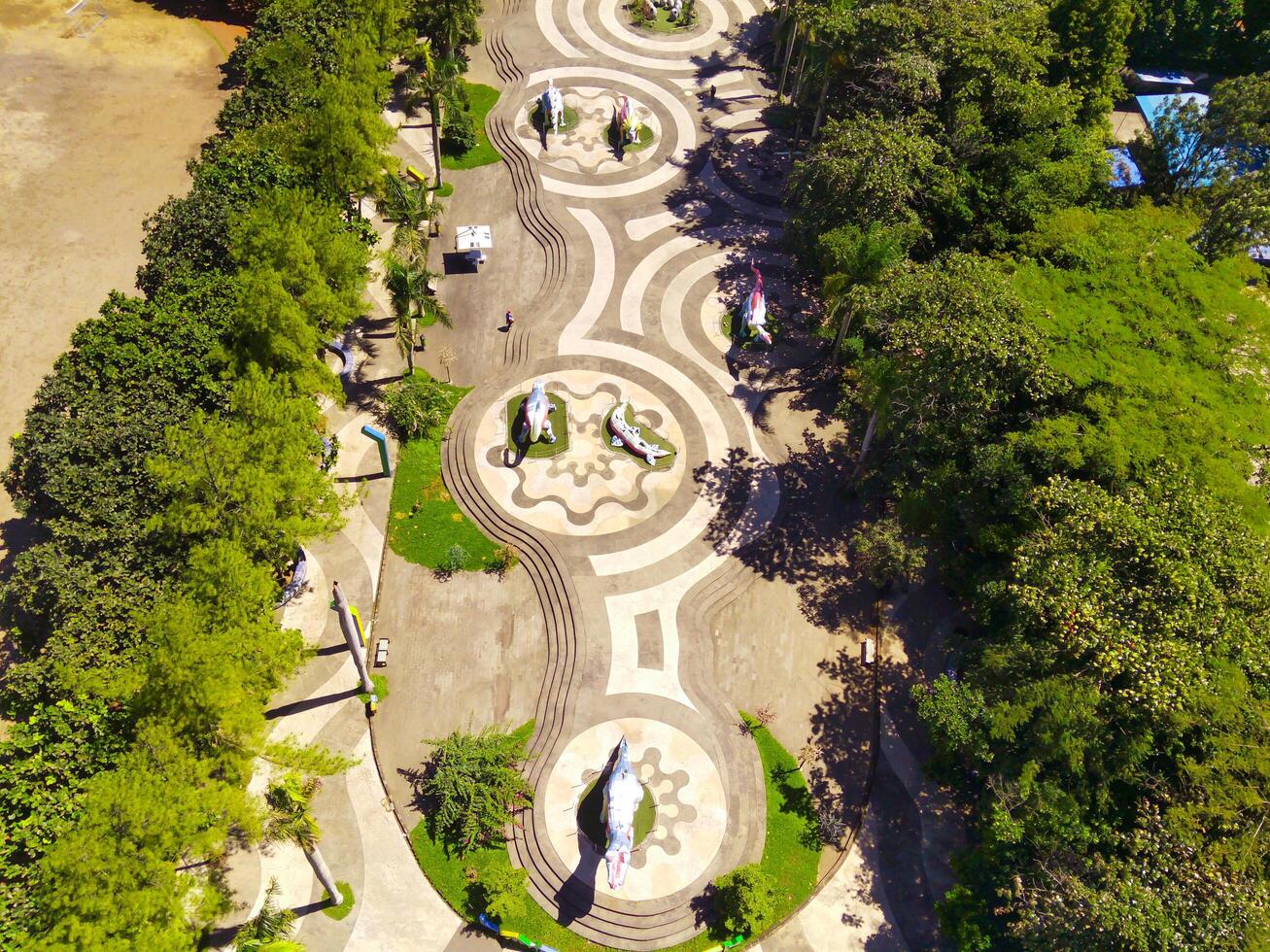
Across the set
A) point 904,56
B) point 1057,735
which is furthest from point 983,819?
point 904,56

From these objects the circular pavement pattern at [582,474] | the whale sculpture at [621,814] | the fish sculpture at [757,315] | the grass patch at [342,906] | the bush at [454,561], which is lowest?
the grass patch at [342,906]

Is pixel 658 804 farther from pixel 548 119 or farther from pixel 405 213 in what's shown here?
pixel 548 119

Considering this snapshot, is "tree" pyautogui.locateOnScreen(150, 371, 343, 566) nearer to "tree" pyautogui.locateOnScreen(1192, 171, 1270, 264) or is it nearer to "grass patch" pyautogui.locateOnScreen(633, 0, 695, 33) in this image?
"tree" pyautogui.locateOnScreen(1192, 171, 1270, 264)

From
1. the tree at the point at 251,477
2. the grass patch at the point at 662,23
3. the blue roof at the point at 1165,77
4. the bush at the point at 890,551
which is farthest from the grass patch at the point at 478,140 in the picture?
the blue roof at the point at 1165,77

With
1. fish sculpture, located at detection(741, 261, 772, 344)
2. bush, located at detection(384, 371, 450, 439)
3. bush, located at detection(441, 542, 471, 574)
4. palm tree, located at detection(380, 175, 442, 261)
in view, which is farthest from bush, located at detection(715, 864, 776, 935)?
palm tree, located at detection(380, 175, 442, 261)

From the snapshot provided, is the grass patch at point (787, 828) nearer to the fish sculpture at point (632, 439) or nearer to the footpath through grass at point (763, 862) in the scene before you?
the footpath through grass at point (763, 862)

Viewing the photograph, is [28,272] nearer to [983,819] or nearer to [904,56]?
[904,56]
